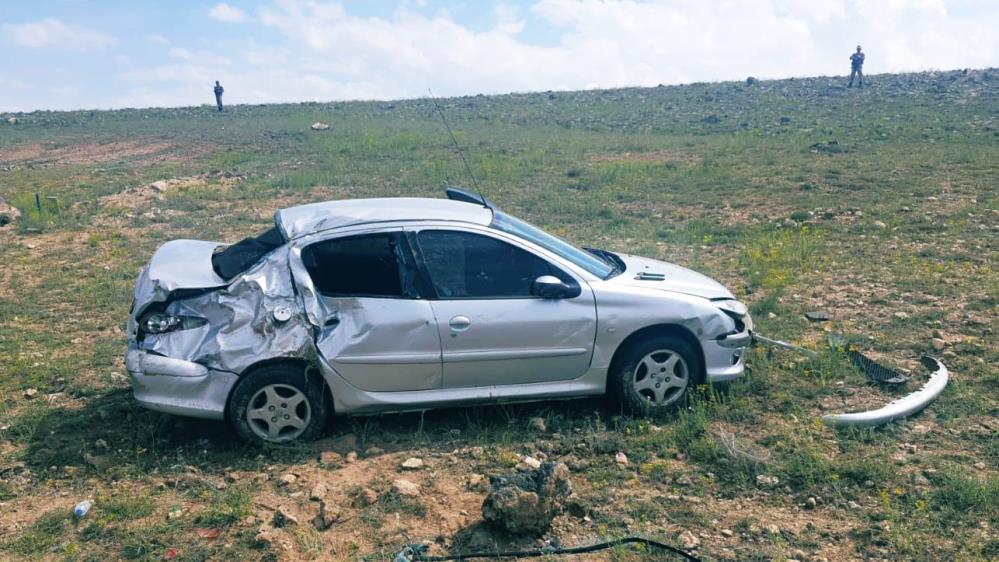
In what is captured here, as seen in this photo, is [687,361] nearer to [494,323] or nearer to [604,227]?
[494,323]

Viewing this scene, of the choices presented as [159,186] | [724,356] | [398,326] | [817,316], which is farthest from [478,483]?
[159,186]

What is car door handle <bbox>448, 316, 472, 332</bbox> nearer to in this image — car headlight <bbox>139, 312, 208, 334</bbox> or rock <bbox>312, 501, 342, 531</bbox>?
rock <bbox>312, 501, 342, 531</bbox>

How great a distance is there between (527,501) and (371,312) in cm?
162

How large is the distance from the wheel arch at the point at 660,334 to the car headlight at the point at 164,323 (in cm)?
260

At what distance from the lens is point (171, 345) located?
4.92 metres

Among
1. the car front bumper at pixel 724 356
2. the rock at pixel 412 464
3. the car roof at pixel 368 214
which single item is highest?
the car roof at pixel 368 214

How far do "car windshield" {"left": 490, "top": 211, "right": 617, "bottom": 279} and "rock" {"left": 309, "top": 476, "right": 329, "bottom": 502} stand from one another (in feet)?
6.48

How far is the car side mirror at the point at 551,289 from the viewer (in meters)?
5.19

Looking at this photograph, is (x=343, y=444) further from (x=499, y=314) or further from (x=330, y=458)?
(x=499, y=314)

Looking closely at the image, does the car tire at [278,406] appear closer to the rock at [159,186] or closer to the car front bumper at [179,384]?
the car front bumper at [179,384]

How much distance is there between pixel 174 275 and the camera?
16.8 ft

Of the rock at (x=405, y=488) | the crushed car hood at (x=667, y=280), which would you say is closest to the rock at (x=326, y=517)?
the rock at (x=405, y=488)

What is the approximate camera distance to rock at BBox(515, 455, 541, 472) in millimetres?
4812

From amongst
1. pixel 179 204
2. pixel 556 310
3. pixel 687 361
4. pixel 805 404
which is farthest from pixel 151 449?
pixel 179 204
